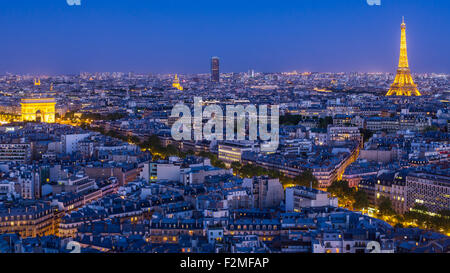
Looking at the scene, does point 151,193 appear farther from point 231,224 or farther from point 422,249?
point 422,249

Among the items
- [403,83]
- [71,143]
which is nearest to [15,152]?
[71,143]

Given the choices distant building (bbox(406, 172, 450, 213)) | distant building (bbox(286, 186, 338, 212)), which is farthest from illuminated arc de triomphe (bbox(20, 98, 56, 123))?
distant building (bbox(406, 172, 450, 213))

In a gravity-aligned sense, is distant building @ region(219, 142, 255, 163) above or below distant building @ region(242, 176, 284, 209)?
above

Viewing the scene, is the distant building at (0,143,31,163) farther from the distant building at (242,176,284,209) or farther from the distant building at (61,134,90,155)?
the distant building at (242,176,284,209)

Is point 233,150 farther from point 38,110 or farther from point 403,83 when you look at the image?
point 403,83

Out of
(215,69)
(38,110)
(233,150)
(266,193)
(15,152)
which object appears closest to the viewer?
(266,193)

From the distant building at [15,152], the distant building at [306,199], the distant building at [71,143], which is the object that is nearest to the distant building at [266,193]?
the distant building at [306,199]

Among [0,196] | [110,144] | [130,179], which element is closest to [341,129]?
[110,144]

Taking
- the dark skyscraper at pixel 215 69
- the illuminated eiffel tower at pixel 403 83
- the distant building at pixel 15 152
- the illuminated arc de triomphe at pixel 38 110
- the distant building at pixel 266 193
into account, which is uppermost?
the dark skyscraper at pixel 215 69

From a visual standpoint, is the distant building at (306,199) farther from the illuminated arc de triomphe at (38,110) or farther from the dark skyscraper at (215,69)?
the dark skyscraper at (215,69)
